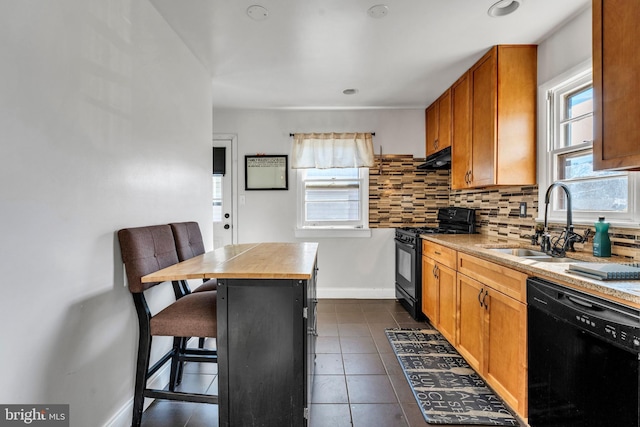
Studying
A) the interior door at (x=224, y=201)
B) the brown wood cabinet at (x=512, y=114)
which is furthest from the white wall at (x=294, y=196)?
the brown wood cabinet at (x=512, y=114)

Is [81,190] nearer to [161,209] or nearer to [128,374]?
[161,209]

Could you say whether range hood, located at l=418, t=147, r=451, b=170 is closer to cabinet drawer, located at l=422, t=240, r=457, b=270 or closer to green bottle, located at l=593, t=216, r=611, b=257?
cabinet drawer, located at l=422, t=240, r=457, b=270

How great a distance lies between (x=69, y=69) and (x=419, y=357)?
2.77 metres

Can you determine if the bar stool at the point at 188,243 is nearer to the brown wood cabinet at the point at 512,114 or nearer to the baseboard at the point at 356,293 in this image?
the baseboard at the point at 356,293

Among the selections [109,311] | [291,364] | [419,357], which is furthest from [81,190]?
[419,357]

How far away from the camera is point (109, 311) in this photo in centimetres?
153

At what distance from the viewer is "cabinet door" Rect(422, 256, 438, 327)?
2.84m


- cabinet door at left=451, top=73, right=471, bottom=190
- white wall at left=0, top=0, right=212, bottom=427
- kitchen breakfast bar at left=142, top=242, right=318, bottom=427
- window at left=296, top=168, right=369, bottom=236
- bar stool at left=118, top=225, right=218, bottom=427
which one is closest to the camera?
white wall at left=0, top=0, right=212, bottom=427

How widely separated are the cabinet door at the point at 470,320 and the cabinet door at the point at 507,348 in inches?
3.8

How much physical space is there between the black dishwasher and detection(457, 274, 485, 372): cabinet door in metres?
0.49

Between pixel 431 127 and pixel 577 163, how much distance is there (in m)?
1.84

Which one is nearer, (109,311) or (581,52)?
(109,311)

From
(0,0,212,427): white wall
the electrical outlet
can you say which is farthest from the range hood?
(0,0,212,427): white wall

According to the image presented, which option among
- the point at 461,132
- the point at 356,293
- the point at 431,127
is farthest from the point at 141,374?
the point at 431,127
